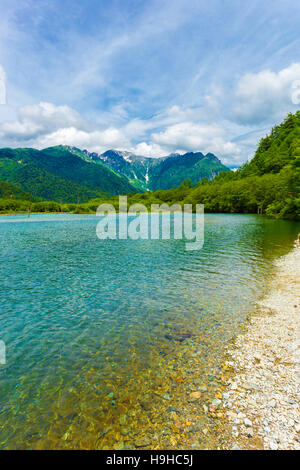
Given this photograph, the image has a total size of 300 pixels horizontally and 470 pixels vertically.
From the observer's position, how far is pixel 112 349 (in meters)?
9.77

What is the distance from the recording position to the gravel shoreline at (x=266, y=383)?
5277 mm

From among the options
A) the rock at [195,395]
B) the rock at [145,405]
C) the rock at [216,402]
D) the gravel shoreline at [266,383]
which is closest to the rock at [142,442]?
the rock at [145,405]

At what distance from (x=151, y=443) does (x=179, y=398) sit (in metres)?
1.65

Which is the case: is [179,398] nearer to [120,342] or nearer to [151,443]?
[151,443]

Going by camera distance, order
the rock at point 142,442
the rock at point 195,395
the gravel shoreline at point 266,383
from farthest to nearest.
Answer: the rock at point 195,395 → the rock at point 142,442 → the gravel shoreline at point 266,383

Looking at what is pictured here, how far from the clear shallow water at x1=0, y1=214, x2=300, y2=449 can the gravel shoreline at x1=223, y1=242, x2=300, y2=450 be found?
0.80 metres

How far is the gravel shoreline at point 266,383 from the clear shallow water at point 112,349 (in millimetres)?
801

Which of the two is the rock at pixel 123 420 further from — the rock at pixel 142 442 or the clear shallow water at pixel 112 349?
the rock at pixel 142 442

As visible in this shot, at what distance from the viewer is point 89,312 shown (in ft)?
43.7

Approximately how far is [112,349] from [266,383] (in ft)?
20.7

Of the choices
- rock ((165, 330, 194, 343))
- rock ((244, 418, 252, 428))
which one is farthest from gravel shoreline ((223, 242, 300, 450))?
rock ((165, 330, 194, 343))

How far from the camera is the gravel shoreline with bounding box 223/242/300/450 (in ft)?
17.3

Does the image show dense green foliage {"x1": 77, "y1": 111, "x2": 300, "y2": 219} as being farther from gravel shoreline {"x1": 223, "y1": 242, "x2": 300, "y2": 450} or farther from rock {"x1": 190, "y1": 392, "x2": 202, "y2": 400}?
rock {"x1": 190, "y1": 392, "x2": 202, "y2": 400}
